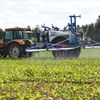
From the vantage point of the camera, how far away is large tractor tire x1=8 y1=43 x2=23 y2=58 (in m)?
26.3

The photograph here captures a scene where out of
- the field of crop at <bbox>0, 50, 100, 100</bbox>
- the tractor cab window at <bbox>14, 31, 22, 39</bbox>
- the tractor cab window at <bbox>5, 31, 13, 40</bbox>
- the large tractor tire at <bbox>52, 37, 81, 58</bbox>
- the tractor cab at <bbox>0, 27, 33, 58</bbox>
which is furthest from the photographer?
the tractor cab window at <bbox>14, 31, 22, 39</bbox>

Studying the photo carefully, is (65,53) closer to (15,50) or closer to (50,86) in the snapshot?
(15,50)

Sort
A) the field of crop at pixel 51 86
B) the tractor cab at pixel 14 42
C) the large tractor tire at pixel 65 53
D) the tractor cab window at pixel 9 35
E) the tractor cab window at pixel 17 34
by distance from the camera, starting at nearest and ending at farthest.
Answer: the field of crop at pixel 51 86 → the large tractor tire at pixel 65 53 → the tractor cab at pixel 14 42 → the tractor cab window at pixel 9 35 → the tractor cab window at pixel 17 34

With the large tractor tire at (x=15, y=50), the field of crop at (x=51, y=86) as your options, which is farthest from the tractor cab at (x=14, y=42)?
the field of crop at (x=51, y=86)

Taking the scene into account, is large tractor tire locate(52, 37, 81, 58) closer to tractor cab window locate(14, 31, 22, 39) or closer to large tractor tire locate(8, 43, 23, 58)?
large tractor tire locate(8, 43, 23, 58)

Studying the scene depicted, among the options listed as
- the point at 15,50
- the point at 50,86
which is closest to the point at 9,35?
the point at 15,50

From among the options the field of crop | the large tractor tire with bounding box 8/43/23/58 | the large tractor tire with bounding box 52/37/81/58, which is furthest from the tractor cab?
the field of crop

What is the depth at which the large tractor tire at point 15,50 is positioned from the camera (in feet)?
86.2

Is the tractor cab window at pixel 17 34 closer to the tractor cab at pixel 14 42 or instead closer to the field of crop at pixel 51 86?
the tractor cab at pixel 14 42

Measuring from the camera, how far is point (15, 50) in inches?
1036

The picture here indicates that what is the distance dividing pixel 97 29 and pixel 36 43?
40.4 metres

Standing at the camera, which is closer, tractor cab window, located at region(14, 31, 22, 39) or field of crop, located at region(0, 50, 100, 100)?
field of crop, located at region(0, 50, 100, 100)

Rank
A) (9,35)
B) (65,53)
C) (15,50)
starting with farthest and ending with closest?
(9,35) → (15,50) → (65,53)

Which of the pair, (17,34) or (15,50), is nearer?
(15,50)
